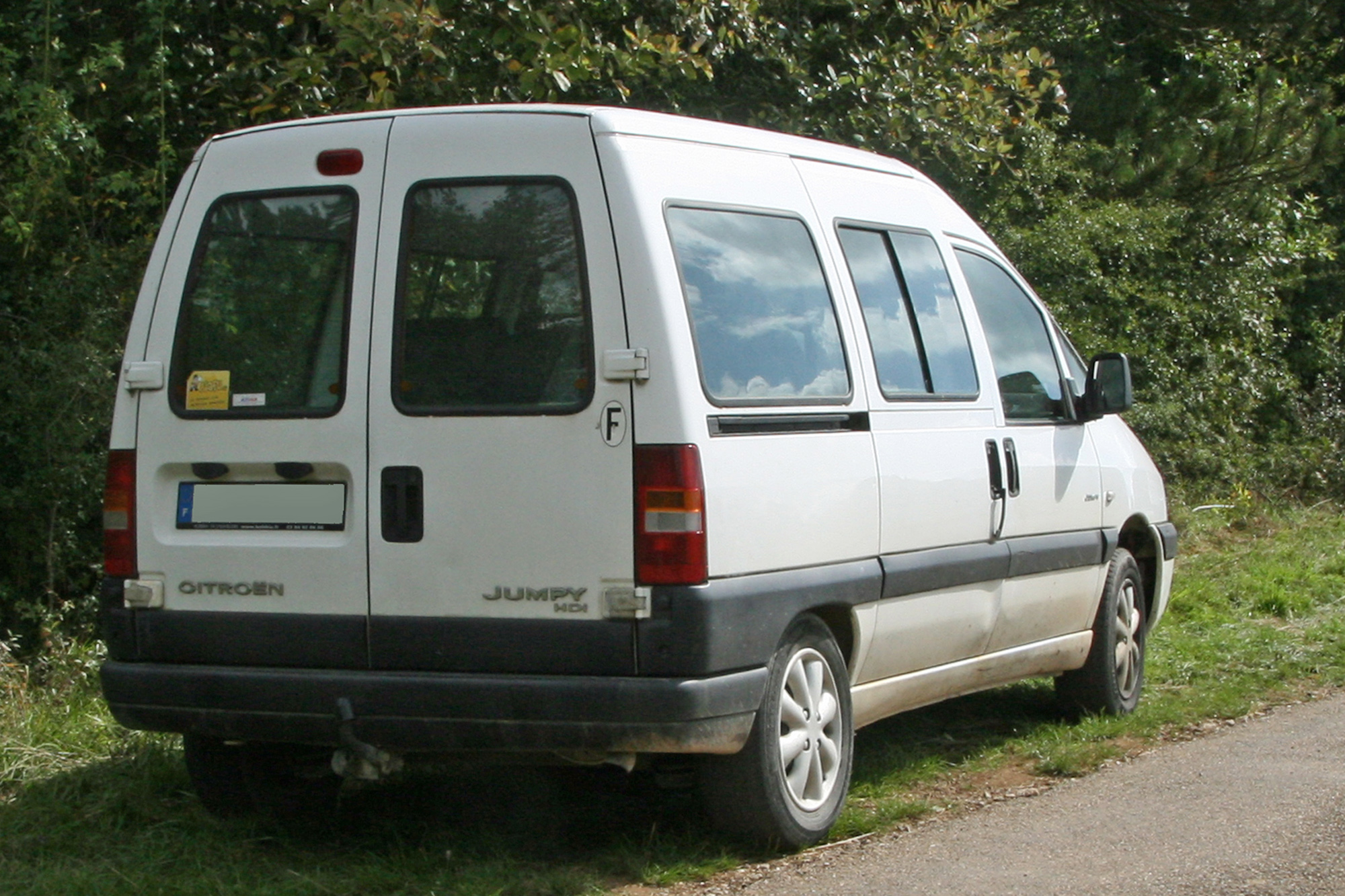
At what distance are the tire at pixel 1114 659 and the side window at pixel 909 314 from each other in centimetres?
147

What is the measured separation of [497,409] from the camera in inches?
184

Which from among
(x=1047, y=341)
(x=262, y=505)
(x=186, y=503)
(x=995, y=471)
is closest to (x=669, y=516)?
(x=262, y=505)

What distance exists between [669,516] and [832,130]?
5778 millimetres

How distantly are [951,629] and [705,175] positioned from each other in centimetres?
191

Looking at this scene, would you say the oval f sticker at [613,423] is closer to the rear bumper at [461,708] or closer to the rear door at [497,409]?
the rear door at [497,409]

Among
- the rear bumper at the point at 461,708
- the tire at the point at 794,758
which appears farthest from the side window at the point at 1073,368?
the rear bumper at the point at 461,708

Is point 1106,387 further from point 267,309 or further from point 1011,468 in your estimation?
point 267,309

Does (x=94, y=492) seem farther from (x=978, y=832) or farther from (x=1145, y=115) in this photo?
(x=1145, y=115)

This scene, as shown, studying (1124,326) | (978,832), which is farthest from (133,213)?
(1124,326)

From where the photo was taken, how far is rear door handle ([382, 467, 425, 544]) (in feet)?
15.5

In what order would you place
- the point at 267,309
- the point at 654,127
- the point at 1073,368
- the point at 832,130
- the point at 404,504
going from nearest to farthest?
the point at 404,504 < the point at 654,127 < the point at 267,309 < the point at 1073,368 < the point at 832,130

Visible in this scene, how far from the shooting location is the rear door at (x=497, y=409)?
457 centimetres

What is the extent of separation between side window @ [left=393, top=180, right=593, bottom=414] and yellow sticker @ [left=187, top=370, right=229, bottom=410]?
1.88ft

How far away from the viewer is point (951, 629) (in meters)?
5.90
